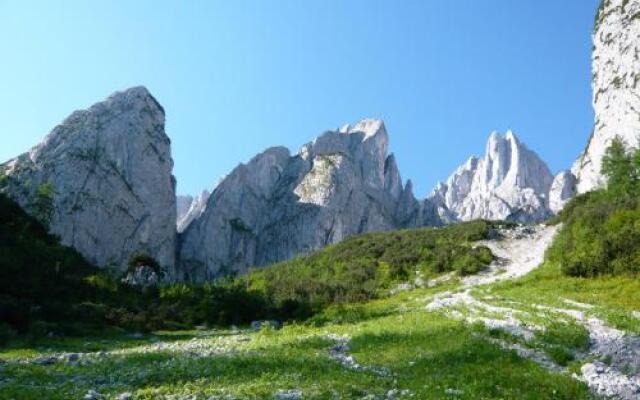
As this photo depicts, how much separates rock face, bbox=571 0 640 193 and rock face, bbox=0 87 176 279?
128 metres

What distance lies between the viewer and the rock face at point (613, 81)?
424 ft

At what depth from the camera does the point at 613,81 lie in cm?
13775

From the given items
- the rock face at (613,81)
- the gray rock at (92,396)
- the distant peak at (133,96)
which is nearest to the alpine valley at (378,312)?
the gray rock at (92,396)

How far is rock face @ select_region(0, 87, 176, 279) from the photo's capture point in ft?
502

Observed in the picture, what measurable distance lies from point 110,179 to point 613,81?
146 metres

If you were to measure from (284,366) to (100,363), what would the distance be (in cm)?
820

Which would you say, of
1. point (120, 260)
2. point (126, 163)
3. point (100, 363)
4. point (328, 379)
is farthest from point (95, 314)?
point (126, 163)

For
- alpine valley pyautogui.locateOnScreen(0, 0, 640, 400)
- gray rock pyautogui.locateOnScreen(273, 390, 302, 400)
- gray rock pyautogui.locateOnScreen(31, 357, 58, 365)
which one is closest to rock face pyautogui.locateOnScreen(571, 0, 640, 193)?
alpine valley pyautogui.locateOnScreen(0, 0, 640, 400)

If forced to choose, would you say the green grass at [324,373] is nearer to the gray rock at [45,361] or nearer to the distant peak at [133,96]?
the gray rock at [45,361]

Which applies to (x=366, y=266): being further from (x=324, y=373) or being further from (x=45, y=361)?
(x=324, y=373)

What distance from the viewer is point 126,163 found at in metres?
173

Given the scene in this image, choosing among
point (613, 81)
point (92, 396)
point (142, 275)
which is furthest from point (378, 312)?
point (613, 81)

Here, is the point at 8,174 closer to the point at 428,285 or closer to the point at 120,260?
the point at 120,260

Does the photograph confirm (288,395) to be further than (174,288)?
No
